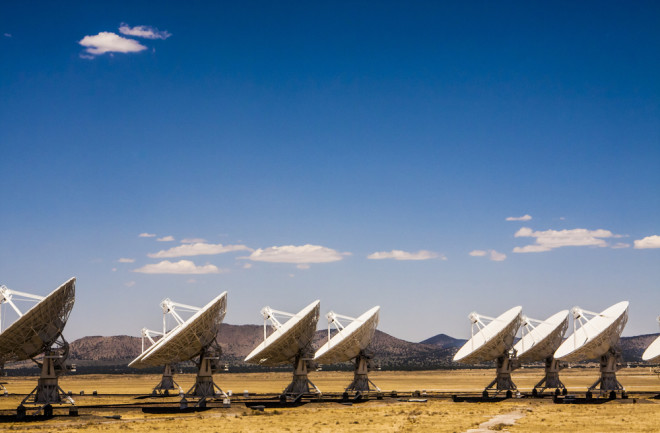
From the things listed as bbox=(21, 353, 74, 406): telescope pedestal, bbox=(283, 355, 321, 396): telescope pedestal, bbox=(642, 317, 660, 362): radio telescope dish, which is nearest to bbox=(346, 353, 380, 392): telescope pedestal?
bbox=(283, 355, 321, 396): telescope pedestal

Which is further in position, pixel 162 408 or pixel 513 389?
pixel 513 389

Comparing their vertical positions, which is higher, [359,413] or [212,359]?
[212,359]

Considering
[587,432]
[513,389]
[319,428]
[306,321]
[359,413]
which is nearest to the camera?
[587,432]

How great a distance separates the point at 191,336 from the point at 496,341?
29607mm

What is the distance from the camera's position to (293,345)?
6925cm

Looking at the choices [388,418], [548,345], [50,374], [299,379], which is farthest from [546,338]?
[50,374]

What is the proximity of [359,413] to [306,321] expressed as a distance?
10.2 m

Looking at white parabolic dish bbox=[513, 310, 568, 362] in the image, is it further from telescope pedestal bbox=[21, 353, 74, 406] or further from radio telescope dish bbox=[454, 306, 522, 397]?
telescope pedestal bbox=[21, 353, 74, 406]

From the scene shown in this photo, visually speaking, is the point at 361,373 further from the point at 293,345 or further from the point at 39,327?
the point at 39,327

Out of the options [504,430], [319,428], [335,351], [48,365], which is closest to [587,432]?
[504,430]

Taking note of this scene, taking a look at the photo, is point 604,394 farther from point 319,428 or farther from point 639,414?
point 319,428

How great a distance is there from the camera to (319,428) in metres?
50.1

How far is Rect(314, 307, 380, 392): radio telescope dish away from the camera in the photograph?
7306 cm

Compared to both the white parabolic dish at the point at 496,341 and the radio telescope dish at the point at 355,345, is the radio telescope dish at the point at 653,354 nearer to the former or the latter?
the white parabolic dish at the point at 496,341
